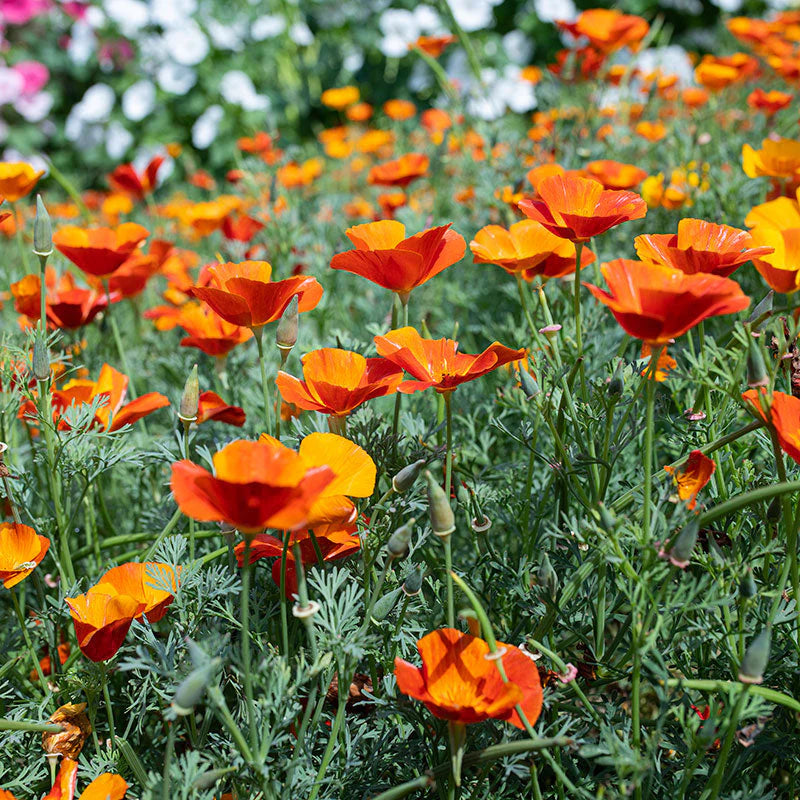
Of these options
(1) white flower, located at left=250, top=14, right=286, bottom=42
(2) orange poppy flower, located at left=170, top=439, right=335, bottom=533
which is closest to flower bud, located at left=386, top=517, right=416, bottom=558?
(2) orange poppy flower, located at left=170, top=439, right=335, bottom=533

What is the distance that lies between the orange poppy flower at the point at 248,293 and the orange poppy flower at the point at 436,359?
126 millimetres

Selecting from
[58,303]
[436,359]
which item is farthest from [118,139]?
[436,359]

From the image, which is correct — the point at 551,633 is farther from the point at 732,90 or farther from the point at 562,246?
the point at 732,90

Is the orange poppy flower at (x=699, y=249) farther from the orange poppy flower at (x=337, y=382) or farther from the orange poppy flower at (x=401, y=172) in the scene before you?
the orange poppy flower at (x=401, y=172)

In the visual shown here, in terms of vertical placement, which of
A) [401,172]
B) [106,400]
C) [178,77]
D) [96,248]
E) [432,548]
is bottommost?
[178,77]

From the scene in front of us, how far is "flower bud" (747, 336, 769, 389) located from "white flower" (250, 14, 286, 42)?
4.55 metres

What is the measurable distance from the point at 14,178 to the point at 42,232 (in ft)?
0.70

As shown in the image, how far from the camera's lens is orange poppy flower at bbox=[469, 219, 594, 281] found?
1.02 meters

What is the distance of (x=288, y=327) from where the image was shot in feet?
3.09

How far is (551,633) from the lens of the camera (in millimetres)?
928

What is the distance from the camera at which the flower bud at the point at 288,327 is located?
937 mm

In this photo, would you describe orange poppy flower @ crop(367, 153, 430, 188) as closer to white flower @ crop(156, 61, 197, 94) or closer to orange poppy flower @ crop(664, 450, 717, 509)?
orange poppy flower @ crop(664, 450, 717, 509)

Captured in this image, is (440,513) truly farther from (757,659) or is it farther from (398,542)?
(757,659)

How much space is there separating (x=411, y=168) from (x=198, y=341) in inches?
33.7
